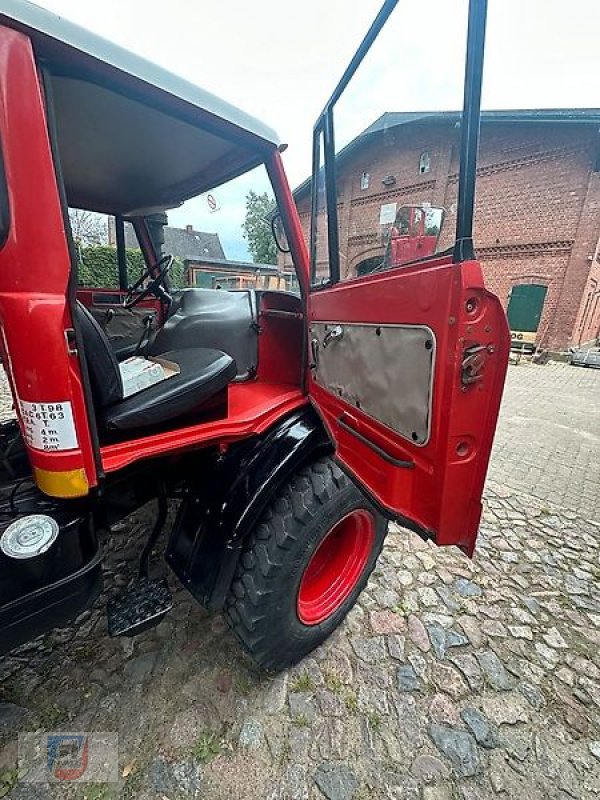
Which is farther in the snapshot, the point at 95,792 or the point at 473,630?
the point at 473,630

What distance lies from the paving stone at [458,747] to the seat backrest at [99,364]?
71.3 inches

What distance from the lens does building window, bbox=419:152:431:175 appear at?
1.30 m

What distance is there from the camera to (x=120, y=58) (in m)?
0.98

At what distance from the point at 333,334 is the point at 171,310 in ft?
4.99

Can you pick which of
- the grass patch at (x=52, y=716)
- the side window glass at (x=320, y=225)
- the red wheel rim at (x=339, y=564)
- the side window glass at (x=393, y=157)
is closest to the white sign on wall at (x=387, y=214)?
the side window glass at (x=393, y=157)

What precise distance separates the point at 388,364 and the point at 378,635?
1.50 metres

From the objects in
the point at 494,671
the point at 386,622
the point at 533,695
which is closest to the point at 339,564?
the point at 386,622

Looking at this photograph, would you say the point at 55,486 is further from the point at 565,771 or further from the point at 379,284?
the point at 565,771

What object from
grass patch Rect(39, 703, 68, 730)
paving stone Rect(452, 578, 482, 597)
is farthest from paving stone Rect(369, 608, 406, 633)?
grass patch Rect(39, 703, 68, 730)

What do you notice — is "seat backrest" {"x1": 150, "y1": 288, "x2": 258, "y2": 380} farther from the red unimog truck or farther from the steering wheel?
the steering wheel

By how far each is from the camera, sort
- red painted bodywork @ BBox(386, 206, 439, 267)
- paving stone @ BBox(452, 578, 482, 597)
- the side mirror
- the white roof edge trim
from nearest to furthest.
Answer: the white roof edge trim → red painted bodywork @ BBox(386, 206, 439, 267) → the side mirror → paving stone @ BBox(452, 578, 482, 597)

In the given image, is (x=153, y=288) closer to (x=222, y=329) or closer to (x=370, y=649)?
(x=222, y=329)

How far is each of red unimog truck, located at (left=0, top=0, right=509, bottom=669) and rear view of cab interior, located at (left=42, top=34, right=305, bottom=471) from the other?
1 cm

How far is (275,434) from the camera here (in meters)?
1.64
